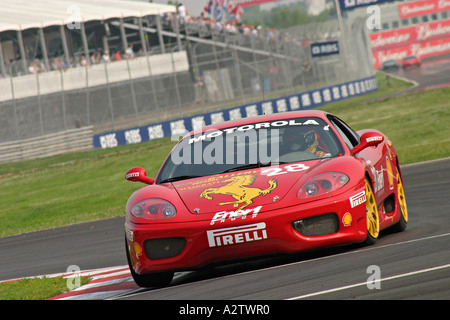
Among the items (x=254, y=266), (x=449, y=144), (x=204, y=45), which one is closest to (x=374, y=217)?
(x=254, y=266)

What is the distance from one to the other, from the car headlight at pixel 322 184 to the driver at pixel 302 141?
635 mm

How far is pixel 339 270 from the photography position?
5.12 m

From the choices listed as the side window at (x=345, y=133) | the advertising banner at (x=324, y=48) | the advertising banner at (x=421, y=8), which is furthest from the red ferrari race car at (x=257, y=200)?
the advertising banner at (x=421, y=8)

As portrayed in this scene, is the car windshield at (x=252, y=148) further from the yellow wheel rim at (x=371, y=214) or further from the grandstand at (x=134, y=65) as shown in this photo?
the grandstand at (x=134, y=65)

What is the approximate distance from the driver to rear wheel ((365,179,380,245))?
0.54 metres

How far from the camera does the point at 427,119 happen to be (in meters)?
22.5

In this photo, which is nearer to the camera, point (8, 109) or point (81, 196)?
point (81, 196)

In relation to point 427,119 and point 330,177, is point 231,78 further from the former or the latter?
point 330,177

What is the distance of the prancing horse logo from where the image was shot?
5.76 m

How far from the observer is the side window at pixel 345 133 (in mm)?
7110

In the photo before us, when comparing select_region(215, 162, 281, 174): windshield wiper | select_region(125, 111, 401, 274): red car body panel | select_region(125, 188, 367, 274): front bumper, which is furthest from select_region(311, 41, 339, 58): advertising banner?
select_region(125, 188, 367, 274): front bumper

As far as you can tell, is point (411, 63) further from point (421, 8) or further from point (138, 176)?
point (138, 176)

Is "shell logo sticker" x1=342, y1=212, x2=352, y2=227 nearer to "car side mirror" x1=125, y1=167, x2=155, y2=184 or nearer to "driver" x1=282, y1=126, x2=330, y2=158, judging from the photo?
"driver" x1=282, y1=126, x2=330, y2=158

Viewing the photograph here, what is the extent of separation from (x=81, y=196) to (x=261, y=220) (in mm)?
14334
